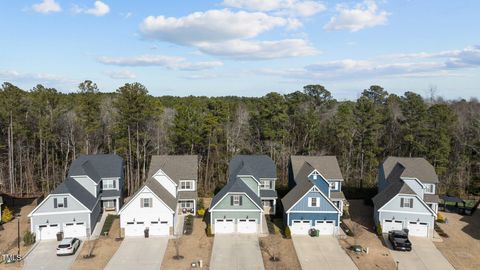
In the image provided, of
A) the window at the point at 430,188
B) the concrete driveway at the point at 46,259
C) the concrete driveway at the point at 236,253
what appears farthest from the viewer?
the window at the point at 430,188

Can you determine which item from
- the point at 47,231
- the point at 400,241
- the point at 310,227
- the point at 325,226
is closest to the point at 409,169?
the point at 400,241

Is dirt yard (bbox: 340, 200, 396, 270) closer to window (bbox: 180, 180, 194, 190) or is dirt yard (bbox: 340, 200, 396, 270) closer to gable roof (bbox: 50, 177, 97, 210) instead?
window (bbox: 180, 180, 194, 190)

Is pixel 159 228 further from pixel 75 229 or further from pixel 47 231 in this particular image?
pixel 47 231

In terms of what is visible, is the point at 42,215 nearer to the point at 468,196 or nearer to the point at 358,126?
the point at 358,126

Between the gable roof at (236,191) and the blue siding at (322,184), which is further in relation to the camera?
the blue siding at (322,184)

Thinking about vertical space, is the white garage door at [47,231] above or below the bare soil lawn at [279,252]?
above

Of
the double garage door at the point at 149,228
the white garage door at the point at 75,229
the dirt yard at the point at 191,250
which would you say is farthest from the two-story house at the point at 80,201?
the dirt yard at the point at 191,250

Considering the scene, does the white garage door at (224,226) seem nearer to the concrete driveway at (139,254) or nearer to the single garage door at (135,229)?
the concrete driveway at (139,254)
